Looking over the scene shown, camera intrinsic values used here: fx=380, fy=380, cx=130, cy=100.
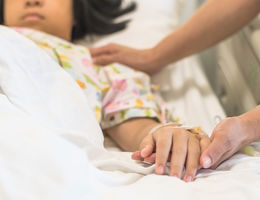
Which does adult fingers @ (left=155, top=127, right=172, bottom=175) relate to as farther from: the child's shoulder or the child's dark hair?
the child's dark hair

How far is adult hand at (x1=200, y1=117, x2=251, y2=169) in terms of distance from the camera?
0.61 m

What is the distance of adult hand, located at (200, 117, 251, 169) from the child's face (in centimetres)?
70

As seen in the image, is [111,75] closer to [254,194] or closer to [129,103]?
[129,103]

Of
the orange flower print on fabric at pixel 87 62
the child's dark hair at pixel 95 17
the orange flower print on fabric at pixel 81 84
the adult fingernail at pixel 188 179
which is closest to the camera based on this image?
the adult fingernail at pixel 188 179

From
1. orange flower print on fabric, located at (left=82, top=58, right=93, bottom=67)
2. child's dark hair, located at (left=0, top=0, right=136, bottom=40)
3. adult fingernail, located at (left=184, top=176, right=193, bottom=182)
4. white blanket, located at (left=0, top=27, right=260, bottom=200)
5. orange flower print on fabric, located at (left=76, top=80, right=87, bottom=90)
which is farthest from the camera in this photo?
child's dark hair, located at (left=0, top=0, right=136, bottom=40)

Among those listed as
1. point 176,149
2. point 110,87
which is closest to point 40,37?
point 110,87

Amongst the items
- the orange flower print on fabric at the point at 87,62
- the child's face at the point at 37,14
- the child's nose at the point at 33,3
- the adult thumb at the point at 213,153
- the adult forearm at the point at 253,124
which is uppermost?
the child's nose at the point at 33,3

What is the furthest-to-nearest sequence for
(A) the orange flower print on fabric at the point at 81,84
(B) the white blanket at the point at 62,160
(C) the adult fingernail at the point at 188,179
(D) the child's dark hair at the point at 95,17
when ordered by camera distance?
(D) the child's dark hair at the point at 95,17
(A) the orange flower print on fabric at the point at 81,84
(C) the adult fingernail at the point at 188,179
(B) the white blanket at the point at 62,160

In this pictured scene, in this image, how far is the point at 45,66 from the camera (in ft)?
2.49

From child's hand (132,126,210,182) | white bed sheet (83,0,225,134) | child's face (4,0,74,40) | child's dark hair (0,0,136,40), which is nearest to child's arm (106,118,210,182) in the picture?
child's hand (132,126,210,182)

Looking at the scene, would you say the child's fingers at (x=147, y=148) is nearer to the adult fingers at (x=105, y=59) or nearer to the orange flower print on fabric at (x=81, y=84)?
the orange flower print on fabric at (x=81, y=84)

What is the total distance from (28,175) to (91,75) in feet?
1.80

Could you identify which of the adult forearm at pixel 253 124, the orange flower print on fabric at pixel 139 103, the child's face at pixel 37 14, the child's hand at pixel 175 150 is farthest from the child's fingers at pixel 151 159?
the child's face at pixel 37 14

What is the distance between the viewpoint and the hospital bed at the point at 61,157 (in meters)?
0.49
